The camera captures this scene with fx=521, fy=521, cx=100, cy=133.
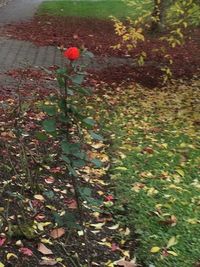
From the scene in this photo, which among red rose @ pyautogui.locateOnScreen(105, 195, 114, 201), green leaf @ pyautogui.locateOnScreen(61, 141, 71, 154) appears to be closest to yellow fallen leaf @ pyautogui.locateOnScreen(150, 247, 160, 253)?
red rose @ pyautogui.locateOnScreen(105, 195, 114, 201)

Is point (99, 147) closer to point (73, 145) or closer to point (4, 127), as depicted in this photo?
point (4, 127)

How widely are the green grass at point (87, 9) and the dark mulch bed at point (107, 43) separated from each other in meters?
1.03

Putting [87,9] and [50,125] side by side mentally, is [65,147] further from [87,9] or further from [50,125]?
[87,9]

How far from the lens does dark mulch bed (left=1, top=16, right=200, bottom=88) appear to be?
799 centimetres

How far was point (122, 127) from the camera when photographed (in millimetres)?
5656

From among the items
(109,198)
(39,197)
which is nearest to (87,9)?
(109,198)

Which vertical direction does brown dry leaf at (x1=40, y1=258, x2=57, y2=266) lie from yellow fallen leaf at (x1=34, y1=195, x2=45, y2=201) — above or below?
above

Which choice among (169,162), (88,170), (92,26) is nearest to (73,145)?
(88,170)

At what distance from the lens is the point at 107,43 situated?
10.5 metres

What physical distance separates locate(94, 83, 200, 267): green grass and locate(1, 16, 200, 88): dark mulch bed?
93 cm

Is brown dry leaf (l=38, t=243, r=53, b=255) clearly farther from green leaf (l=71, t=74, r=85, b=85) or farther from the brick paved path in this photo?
the brick paved path

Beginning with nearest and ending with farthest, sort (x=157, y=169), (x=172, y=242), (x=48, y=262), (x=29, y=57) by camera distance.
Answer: (x=48, y=262), (x=172, y=242), (x=157, y=169), (x=29, y=57)

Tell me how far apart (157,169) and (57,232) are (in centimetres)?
146

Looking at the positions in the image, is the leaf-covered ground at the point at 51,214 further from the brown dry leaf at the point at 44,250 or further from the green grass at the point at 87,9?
the green grass at the point at 87,9
